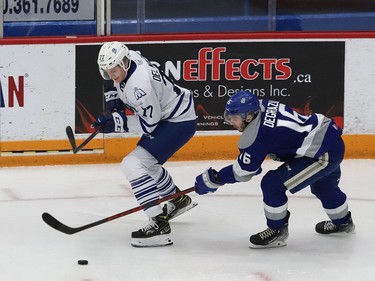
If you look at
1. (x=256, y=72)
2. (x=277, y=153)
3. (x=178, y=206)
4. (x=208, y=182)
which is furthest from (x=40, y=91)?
(x=277, y=153)

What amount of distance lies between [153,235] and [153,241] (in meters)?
0.03

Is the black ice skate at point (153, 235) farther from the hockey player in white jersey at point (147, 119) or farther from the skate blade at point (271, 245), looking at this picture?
the skate blade at point (271, 245)

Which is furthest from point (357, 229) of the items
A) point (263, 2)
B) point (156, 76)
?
point (263, 2)

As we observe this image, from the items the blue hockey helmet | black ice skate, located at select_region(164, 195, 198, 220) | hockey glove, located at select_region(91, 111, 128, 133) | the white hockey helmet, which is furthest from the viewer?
black ice skate, located at select_region(164, 195, 198, 220)

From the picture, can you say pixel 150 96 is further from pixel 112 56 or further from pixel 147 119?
pixel 112 56

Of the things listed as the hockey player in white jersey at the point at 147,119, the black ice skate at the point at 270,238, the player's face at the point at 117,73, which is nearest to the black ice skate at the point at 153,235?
the hockey player in white jersey at the point at 147,119

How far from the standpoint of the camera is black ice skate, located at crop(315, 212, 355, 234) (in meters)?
4.98

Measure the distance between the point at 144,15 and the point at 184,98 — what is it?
206cm

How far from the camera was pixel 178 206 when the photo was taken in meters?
5.29

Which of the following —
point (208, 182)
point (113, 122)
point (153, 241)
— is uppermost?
point (113, 122)

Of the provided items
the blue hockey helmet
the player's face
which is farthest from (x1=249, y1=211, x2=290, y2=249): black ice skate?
the player's face

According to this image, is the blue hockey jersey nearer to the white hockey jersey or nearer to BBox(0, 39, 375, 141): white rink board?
the white hockey jersey

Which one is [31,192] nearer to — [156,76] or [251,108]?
[156,76]

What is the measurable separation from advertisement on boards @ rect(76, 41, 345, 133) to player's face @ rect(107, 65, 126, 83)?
6.71ft
